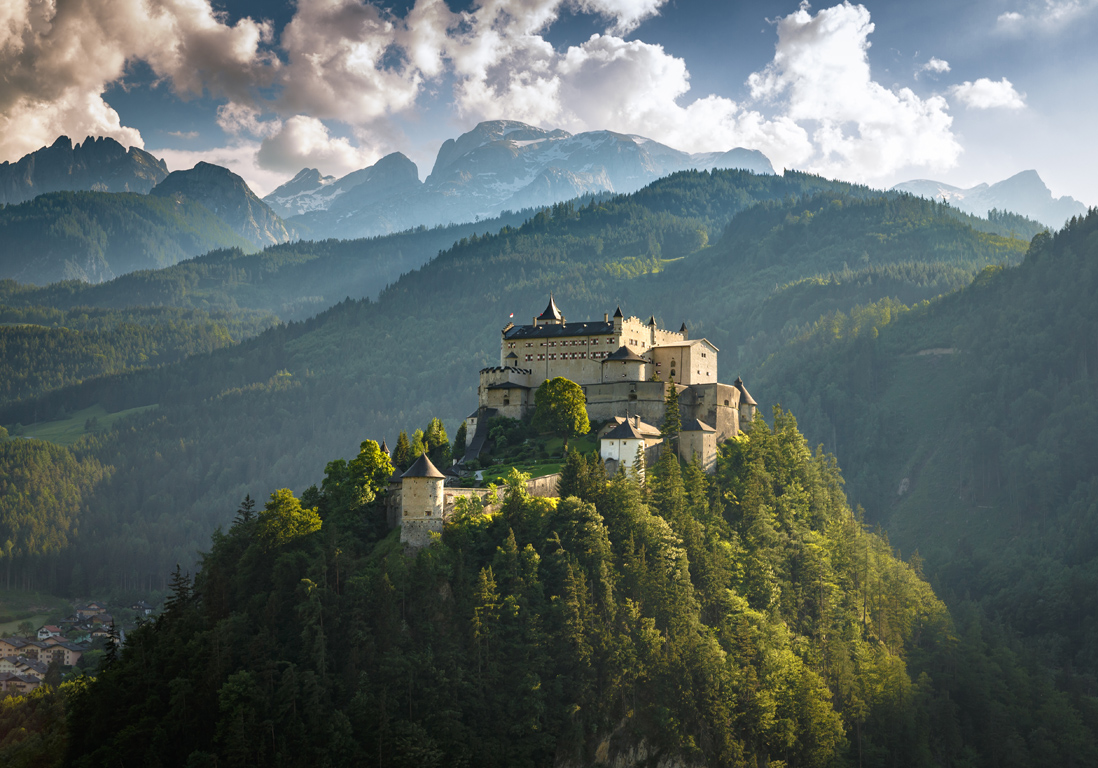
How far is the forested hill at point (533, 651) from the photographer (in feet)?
229

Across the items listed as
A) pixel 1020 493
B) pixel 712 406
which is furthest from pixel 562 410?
pixel 1020 493

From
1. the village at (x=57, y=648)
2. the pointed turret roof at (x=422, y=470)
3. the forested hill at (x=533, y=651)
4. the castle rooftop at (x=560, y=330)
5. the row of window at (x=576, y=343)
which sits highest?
the castle rooftop at (x=560, y=330)

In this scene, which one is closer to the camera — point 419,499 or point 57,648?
point 419,499

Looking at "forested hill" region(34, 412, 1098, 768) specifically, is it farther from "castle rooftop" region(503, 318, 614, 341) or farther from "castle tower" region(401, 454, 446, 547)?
"castle rooftop" region(503, 318, 614, 341)

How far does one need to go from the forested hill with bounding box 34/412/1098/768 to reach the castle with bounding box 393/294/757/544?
586 cm

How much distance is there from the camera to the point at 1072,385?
186m

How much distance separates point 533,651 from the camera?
7581cm

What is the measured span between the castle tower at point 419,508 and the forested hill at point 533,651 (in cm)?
142

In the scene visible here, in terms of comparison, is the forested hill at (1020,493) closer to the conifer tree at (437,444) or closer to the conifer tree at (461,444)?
the conifer tree at (461,444)

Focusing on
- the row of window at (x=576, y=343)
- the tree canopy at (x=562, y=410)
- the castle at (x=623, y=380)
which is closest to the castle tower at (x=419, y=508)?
the castle at (x=623, y=380)

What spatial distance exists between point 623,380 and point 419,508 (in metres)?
37.0

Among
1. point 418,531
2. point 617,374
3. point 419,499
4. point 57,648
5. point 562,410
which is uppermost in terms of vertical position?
point 617,374

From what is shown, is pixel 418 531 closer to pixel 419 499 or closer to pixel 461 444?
pixel 419 499

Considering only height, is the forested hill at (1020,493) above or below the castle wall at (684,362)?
below
